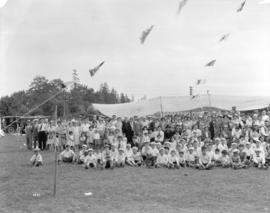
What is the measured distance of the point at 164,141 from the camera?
51.8 feet

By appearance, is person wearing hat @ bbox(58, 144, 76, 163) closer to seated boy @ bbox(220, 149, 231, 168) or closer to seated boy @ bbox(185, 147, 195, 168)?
seated boy @ bbox(185, 147, 195, 168)

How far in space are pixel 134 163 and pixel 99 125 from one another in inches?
120

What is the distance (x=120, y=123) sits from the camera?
16328mm

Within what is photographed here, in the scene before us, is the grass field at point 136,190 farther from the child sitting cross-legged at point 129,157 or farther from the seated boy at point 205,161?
the child sitting cross-legged at point 129,157

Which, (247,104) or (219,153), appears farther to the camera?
(247,104)

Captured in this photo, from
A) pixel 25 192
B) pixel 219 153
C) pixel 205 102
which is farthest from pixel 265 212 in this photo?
pixel 205 102

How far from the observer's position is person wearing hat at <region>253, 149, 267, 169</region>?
41.0ft

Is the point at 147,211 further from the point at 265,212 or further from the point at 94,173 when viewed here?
the point at 94,173

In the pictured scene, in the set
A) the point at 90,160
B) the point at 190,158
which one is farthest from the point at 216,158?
the point at 90,160

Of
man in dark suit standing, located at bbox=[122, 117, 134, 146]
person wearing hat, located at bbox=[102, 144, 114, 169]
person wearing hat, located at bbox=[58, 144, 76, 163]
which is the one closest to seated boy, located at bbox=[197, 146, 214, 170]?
person wearing hat, located at bbox=[102, 144, 114, 169]

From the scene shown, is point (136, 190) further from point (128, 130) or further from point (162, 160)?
point (128, 130)

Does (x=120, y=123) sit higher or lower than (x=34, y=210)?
higher

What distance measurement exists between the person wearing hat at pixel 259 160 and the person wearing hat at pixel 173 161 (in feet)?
7.50

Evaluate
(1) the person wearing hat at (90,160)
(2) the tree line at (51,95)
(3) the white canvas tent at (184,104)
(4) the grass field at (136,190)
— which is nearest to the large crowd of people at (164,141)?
(1) the person wearing hat at (90,160)
